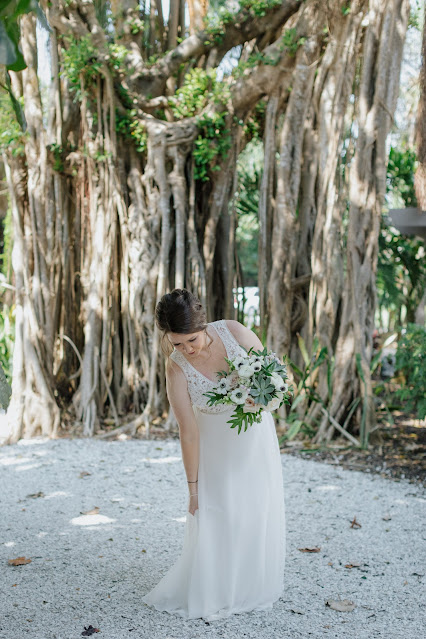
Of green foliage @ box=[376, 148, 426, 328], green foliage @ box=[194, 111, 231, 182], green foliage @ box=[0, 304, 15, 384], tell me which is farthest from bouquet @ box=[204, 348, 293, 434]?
green foliage @ box=[376, 148, 426, 328]

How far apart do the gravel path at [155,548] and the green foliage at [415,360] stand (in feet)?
1.93

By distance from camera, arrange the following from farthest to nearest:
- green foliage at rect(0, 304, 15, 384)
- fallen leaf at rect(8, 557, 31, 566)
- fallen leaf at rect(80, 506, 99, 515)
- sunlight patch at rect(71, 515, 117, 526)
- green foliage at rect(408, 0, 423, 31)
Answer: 1. green foliage at rect(0, 304, 15, 384)
2. green foliage at rect(408, 0, 423, 31)
3. fallen leaf at rect(80, 506, 99, 515)
4. sunlight patch at rect(71, 515, 117, 526)
5. fallen leaf at rect(8, 557, 31, 566)

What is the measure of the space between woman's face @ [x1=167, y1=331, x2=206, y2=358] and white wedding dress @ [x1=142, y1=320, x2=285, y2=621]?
9 cm

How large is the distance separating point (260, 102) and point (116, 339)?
102 inches

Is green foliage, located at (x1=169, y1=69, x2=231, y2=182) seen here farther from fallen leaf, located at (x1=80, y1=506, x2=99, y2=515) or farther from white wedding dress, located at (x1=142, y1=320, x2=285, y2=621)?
white wedding dress, located at (x1=142, y1=320, x2=285, y2=621)

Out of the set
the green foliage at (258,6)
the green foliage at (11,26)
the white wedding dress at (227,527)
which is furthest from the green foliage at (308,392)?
the green foliage at (11,26)

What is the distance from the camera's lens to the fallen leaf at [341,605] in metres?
2.43

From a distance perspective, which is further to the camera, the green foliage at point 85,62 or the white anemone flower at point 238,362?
the green foliage at point 85,62

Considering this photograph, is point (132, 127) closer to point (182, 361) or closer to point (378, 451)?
point (378, 451)

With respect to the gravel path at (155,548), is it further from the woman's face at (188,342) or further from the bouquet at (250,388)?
the woman's face at (188,342)

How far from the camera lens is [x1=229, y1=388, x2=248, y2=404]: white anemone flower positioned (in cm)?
226

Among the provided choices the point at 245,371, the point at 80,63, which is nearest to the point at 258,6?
the point at 80,63

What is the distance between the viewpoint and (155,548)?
306 centimetres

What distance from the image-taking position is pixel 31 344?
212 inches
